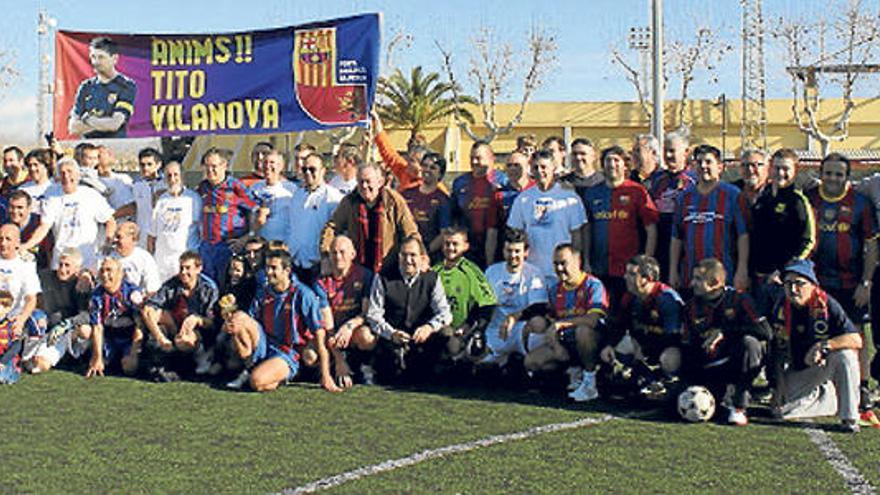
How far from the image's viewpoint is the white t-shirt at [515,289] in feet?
23.4

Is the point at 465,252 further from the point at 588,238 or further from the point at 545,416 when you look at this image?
the point at 545,416

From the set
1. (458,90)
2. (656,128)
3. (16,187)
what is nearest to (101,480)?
(16,187)

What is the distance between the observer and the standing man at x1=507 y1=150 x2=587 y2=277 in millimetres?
7148

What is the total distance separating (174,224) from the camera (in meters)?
7.96

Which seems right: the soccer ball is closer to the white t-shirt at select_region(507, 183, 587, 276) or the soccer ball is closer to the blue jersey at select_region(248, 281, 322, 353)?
the white t-shirt at select_region(507, 183, 587, 276)

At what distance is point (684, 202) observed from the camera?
22.6 feet

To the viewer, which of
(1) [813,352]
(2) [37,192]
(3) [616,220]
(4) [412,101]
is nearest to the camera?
(1) [813,352]

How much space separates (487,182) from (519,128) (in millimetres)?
38156

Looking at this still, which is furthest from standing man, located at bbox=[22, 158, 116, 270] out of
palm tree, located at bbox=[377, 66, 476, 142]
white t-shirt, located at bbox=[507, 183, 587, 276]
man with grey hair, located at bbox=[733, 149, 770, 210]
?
palm tree, located at bbox=[377, 66, 476, 142]

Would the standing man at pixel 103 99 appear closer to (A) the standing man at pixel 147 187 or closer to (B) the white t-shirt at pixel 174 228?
(A) the standing man at pixel 147 187

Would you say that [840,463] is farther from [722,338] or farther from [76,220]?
[76,220]

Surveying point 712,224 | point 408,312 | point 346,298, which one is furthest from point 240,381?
point 712,224

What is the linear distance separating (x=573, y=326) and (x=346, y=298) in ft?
5.42

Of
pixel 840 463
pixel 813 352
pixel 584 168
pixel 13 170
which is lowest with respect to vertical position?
pixel 840 463
